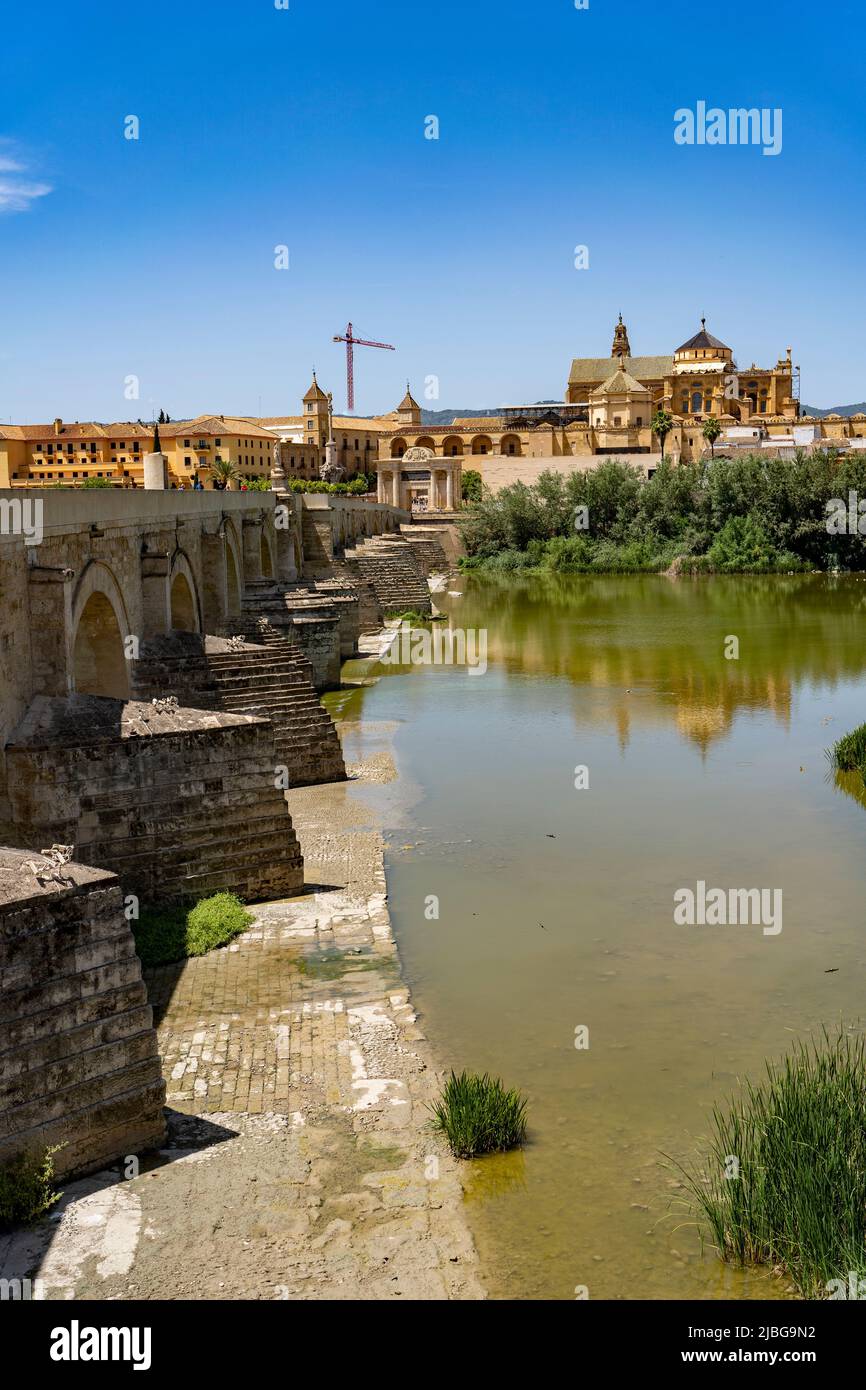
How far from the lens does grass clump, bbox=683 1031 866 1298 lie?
265 inches

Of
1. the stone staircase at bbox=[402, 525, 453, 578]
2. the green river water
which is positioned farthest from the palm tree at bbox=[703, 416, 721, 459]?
the green river water

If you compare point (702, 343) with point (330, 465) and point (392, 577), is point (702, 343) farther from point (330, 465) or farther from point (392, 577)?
point (392, 577)

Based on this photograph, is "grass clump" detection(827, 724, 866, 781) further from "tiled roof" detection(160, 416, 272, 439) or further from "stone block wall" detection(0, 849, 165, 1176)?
"tiled roof" detection(160, 416, 272, 439)

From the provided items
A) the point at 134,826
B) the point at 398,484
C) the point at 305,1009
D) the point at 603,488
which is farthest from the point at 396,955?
the point at 398,484

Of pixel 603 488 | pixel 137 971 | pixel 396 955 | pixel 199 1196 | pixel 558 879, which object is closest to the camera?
pixel 199 1196

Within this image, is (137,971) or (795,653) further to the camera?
(795,653)

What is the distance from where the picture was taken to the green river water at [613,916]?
775cm

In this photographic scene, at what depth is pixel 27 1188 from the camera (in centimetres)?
737

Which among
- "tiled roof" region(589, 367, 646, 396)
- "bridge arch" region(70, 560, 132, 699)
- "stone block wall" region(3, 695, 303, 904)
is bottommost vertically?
"stone block wall" region(3, 695, 303, 904)

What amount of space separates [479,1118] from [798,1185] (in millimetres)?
2096

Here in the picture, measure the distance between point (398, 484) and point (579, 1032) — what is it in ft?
224

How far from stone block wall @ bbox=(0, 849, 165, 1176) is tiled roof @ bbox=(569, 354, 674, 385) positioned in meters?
91.7
